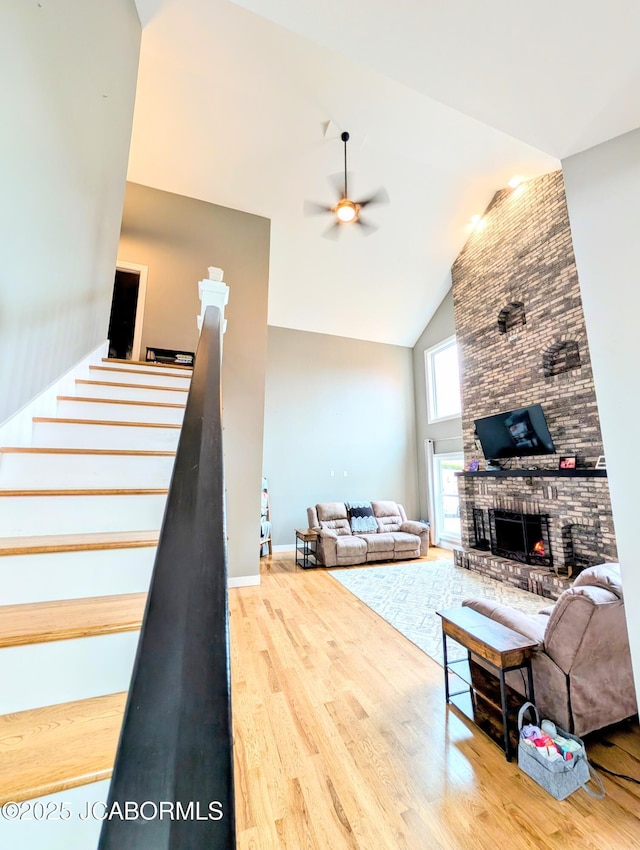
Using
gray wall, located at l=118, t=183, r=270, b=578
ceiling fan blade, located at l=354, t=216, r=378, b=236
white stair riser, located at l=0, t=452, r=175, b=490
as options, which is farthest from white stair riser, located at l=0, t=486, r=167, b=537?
ceiling fan blade, located at l=354, t=216, r=378, b=236

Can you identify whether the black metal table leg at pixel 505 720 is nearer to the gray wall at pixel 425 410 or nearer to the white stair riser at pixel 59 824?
the white stair riser at pixel 59 824

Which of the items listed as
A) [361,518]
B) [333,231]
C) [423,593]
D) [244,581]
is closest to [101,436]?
[244,581]

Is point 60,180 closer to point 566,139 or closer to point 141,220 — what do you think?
point 566,139

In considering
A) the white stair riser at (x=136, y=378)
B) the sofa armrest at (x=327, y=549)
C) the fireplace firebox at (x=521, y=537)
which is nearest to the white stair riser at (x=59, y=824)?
the white stair riser at (x=136, y=378)

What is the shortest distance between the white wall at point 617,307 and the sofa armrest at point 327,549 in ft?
14.8

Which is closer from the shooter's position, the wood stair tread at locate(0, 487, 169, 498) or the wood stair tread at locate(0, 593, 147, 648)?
the wood stair tread at locate(0, 593, 147, 648)

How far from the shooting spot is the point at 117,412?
2230mm

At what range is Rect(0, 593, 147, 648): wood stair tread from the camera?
2.99ft

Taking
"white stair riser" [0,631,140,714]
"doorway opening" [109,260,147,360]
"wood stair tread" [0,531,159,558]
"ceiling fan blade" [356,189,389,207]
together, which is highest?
"ceiling fan blade" [356,189,389,207]

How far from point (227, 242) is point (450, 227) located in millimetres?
3895

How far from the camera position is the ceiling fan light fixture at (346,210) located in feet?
12.5

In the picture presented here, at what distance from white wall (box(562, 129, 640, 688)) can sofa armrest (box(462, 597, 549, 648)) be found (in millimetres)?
875

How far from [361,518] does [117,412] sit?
16.3ft

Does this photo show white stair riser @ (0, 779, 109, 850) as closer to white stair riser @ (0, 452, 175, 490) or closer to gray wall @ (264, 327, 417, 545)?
white stair riser @ (0, 452, 175, 490)
